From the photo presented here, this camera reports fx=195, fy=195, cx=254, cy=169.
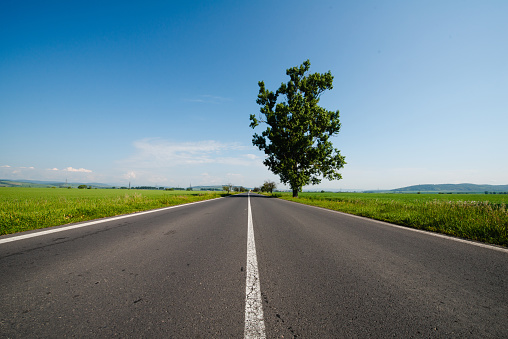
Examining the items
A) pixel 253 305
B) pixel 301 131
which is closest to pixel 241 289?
pixel 253 305

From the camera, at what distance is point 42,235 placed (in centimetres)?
453

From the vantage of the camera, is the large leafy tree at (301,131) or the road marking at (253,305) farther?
the large leafy tree at (301,131)

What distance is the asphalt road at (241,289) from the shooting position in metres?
1.61

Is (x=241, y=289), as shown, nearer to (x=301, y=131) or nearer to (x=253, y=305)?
(x=253, y=305)

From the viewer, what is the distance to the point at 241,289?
227cm

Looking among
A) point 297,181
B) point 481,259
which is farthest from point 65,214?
point 297,181

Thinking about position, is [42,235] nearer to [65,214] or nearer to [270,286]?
[65,214]

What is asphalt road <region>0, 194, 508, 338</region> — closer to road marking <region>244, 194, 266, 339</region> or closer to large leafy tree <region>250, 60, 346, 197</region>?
road marking <region>244, 194, 266, 339</region>

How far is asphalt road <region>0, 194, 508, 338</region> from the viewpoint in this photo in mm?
1609

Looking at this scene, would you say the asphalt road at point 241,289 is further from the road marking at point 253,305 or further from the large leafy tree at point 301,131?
the large leafy tree at point 301,131

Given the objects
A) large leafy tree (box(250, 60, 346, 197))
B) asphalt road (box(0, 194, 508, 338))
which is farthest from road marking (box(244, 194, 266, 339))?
large leafy tree (box(250, 60, 346, 197))

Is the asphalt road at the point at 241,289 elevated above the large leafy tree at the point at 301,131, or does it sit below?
below

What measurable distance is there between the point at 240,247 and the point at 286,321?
233 cm

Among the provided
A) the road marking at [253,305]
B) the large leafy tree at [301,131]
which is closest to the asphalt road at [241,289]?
the road marking at [253,305]
